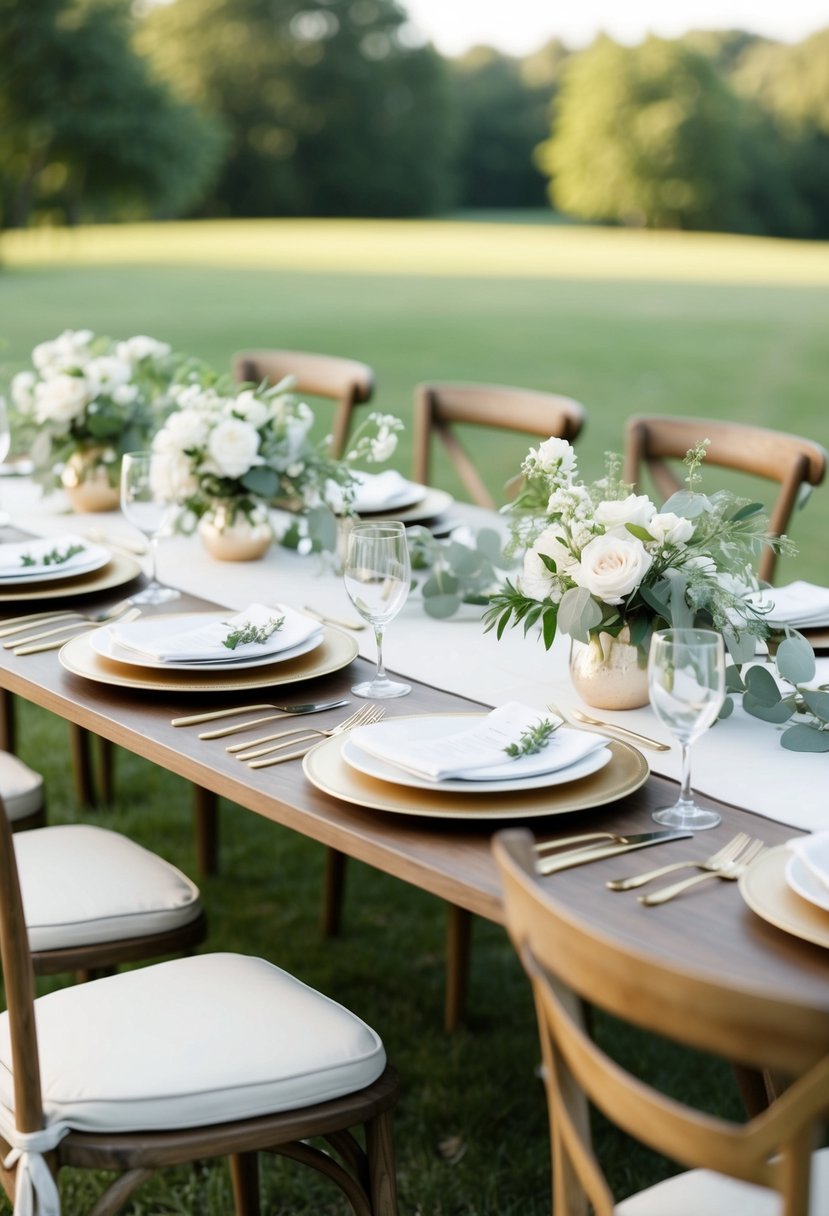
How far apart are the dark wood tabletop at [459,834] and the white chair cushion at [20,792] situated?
51cm

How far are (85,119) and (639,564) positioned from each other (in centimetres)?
3430

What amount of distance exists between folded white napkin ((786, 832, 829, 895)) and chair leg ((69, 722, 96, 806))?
220 cm

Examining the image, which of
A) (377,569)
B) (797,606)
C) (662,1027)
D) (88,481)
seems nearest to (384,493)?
(88,481)

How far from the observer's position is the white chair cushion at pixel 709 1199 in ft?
4.05

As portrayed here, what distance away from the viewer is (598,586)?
1609 mm

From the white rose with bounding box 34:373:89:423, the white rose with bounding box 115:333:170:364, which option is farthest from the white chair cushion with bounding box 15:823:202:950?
the white rose with bounding box 115:333:170:364

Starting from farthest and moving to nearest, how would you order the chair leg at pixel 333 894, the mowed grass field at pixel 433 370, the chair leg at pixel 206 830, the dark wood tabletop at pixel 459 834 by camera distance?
the chair leg at pixel 206 830
the chair leg at pixel 333 894
the mowed grass field at pixel 433 370
the dark wood tabletop at pixel 459 834

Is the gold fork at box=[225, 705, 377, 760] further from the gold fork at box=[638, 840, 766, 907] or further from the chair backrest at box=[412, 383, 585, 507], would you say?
the chair backrest at box=[412, 383, 585, 507]

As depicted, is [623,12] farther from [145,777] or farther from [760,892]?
[760,892]

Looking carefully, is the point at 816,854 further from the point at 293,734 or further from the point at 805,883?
the point at 293,734

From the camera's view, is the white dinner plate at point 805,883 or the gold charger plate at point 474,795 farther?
the gold charger plate at point 474,795

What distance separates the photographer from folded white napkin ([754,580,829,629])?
6.55ft

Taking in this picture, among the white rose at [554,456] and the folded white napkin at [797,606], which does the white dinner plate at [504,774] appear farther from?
the folded white napkin at [797,606]

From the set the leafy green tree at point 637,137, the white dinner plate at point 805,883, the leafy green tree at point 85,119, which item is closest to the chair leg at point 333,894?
the white dinner plate at point 805,883
